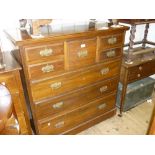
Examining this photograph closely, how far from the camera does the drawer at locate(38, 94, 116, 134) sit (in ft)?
6.07

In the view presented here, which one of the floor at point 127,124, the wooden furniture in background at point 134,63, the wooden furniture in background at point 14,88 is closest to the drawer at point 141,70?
the wooden furniture in background at point 134,63

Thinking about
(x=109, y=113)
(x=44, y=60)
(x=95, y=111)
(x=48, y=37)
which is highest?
(x=48, y=37)

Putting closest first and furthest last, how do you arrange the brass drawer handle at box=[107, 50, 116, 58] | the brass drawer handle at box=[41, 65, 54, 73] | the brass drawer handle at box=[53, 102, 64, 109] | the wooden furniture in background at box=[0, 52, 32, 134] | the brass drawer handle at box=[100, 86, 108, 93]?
the wooden furniture in background at box=[0, 52, 32, 134] → the brass drawer handle at box=[41, 65, 54, 73] → the brass drawer handle at box=[53, 102, 64, 109] → the brass drawer handle at box=[107, 50, 116, 58] → the brass drawer handle at box=[100, 86, 108, 93]

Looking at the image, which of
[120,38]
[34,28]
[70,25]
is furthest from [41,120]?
[120,38]

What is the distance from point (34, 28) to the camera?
147 cm

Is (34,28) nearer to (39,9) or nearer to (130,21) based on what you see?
(39,9)

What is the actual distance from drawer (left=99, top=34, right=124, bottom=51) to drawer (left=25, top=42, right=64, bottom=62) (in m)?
0.48

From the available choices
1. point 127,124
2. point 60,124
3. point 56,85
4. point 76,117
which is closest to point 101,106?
point 76,117

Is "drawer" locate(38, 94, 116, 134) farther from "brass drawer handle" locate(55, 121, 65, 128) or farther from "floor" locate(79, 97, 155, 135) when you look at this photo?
"floor" locate(79, 97, 155, 135)

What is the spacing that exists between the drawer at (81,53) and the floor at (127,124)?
38.7 inches

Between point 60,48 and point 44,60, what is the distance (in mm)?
180

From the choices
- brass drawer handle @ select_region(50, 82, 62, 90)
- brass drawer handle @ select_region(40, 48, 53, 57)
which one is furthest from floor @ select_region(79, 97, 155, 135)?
brass drawer handle @ select_region(40, 48, 53, 57)

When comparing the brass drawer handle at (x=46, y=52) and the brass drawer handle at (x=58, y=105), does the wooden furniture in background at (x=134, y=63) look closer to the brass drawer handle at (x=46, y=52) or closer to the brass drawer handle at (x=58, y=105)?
the brass drawer handle at (x=58, y=105)

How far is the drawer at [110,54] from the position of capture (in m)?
1.86
